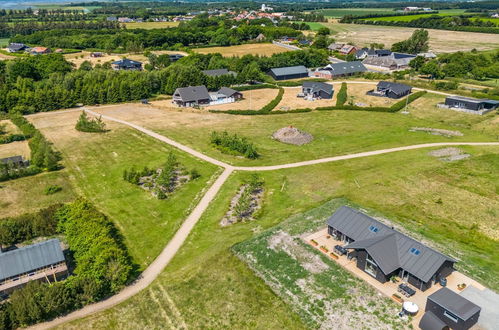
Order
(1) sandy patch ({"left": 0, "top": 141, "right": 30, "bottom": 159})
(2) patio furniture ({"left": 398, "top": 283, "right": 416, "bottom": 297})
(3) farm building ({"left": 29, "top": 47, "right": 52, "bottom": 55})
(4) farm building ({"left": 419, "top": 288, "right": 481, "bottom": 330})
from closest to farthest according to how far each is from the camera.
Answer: (4) farm building ({"left": 419, "top": 288, "right": 481, "bottom": 330})
(2) patio furniture ({"left": 398, "top": 283, "right": 416, "bottom": 297})
(1) sandy patch ({"left": 0, "top": 141, "right": 30, "bottom": 159})
(3) farm building ({"left": 29, "top": 47, "right": 52, "bottom": 55})

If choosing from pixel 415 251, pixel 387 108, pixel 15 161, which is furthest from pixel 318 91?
pixel 15 161

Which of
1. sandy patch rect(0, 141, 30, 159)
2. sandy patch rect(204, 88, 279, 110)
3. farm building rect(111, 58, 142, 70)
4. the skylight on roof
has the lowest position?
sandy patch rect(0, 141, 30, 159)

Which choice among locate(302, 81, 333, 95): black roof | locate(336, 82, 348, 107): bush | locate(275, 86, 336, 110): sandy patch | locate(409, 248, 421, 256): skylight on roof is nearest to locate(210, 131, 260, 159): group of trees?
locate(275, 86, 336, 110): sandy patch

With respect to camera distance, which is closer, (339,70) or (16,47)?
(339,70)

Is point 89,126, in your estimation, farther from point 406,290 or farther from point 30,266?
point 406,290

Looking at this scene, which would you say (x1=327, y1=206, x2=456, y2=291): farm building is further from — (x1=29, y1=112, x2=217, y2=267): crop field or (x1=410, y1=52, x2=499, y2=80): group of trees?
(x1=410, y1=52, x2=499, y2=80): group of trees

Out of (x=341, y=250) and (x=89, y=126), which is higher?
(x=341, y=250)

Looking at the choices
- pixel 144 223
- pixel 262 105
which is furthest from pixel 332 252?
pixel 262 105
